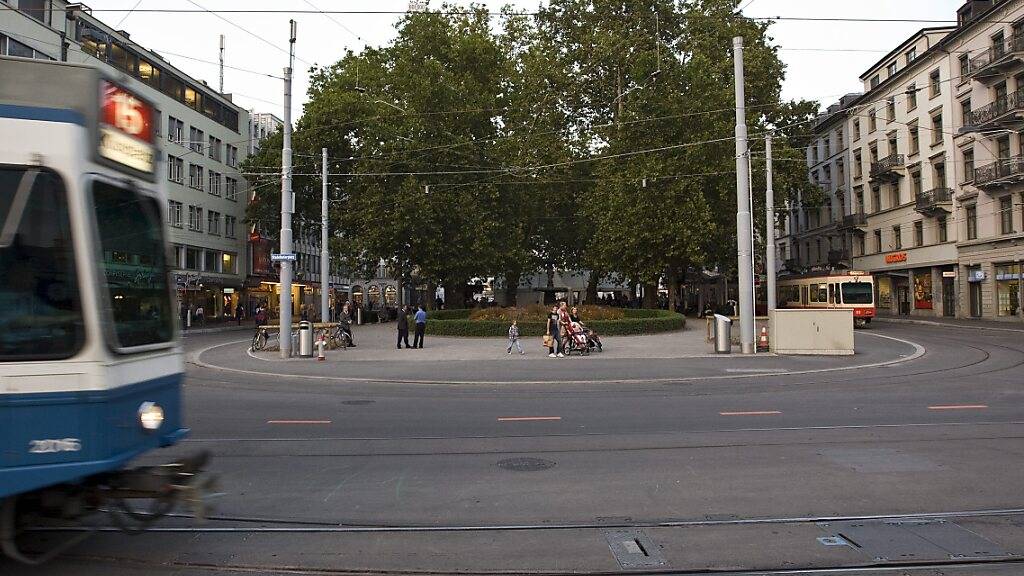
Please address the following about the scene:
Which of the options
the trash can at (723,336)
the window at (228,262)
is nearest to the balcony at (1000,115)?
the trash can at (723,336)

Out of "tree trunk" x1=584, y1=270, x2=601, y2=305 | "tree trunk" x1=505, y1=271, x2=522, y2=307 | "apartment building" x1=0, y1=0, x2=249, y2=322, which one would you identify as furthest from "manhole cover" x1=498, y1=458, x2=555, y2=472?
"tree trunk" x1=584, y1=270, x2=601, y2=305

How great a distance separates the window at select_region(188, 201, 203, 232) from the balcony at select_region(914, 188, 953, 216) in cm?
4860

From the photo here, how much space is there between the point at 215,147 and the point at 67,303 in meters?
54.6

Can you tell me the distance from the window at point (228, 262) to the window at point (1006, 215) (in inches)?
2050

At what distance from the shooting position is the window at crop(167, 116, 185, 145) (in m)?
46.7

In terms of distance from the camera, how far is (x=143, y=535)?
5242 mm

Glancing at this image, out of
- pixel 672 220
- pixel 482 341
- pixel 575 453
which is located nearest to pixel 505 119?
pixel 672 220

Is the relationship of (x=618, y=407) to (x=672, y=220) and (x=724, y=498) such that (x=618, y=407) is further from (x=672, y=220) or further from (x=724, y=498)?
(x=672, y=220)

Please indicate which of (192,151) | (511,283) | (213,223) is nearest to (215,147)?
(192,151)

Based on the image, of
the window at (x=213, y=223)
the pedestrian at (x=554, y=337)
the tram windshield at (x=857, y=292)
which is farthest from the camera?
the window at (x=213, y=223)

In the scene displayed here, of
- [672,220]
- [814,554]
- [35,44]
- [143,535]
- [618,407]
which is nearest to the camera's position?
[814,554]

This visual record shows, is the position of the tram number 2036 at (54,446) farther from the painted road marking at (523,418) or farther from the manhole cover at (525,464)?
the painted road marking at (523,418)

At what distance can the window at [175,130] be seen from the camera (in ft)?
153

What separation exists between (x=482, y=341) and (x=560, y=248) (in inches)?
687
